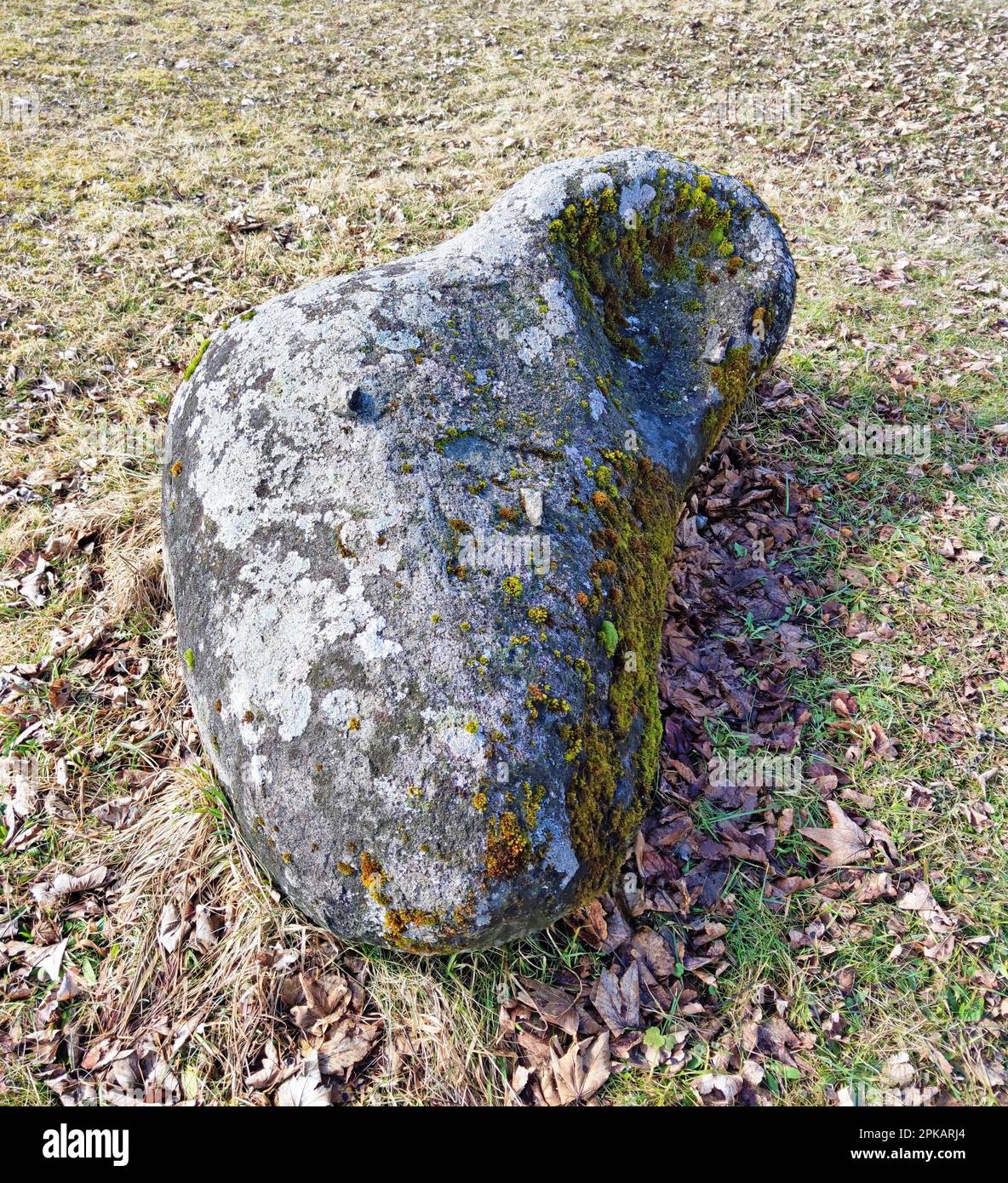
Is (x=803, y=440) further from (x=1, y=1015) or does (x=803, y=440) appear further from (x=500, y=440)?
(x=1, y=1015)

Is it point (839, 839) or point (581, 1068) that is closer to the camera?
point (581, 1068)

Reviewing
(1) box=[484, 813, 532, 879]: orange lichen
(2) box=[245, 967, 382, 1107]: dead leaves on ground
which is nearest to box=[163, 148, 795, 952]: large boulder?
(1) box=[484, 813, 532, 879]: orange lichen

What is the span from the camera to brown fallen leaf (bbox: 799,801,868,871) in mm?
3609

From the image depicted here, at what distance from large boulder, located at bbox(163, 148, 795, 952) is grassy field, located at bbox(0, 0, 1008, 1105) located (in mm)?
586

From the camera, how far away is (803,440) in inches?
Answer: 228

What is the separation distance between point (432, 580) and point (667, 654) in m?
2.00

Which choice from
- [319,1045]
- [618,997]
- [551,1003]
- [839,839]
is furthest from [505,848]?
[839,839]

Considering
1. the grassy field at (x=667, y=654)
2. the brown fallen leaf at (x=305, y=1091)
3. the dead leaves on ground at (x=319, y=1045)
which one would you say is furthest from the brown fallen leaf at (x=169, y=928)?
the brown fallen leaf at (x=305, y=1091)

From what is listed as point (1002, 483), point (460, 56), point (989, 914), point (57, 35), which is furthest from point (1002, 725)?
point (57, 35)

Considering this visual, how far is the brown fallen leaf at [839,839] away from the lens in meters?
3.61

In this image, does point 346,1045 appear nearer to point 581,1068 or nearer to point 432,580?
point 581,1068

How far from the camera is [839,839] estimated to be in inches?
145

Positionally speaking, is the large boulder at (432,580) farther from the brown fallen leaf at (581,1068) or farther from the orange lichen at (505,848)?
the brown fallen leaf at (581,1068)
